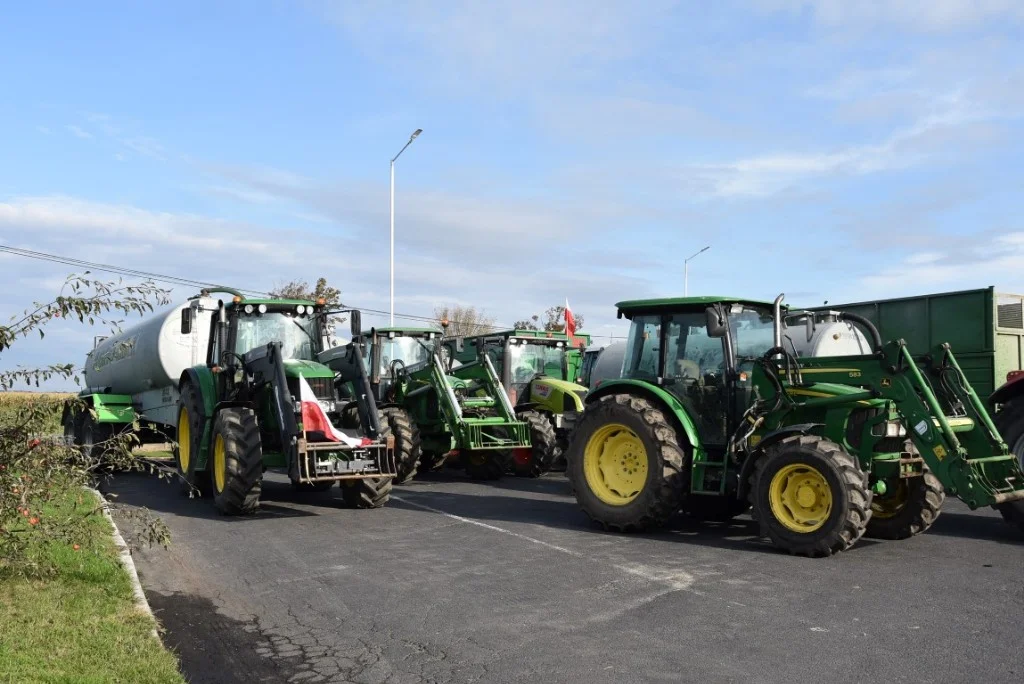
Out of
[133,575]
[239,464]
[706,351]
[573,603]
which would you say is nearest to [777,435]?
[706,351]

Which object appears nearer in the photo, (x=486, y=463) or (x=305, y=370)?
(x=305, y=370)

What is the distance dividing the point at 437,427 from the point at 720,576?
7858 millimetres

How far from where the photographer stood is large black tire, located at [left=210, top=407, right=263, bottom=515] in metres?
10.7

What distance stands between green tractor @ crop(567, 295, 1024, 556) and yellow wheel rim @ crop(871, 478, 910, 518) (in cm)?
1

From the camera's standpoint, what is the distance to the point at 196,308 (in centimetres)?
1300

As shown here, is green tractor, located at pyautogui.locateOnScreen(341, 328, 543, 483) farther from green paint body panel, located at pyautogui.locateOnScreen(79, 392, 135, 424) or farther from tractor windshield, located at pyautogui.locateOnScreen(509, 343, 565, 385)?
green paint body panel, located at pyautogui.locateOnScreen(79, 392, 135, 424)

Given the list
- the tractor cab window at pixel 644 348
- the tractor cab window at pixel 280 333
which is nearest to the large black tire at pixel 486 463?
the tractor cab window at pixel 280 333

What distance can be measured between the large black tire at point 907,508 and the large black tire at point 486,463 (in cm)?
707

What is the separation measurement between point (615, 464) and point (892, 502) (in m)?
2.83

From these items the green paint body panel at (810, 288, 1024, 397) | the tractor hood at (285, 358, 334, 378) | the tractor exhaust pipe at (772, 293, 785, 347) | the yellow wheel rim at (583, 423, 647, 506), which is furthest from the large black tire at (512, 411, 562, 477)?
the tractor exhaust pipe at (772, 293, 785, 347)

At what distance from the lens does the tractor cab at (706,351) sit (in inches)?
373

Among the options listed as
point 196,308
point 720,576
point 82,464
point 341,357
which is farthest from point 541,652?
point 196,308

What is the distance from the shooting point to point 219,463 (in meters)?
11.5

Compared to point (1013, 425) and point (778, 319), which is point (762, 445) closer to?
Result: point (778, 319)
